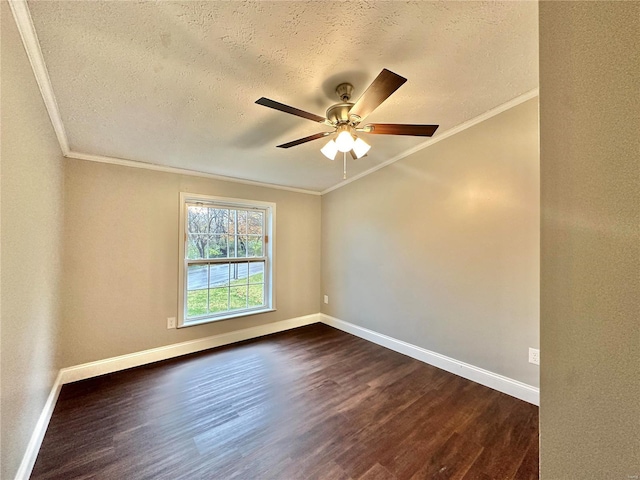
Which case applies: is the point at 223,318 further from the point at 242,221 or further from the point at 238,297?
the point at 242,221

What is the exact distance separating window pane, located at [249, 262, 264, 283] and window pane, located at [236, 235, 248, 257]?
0.19 m

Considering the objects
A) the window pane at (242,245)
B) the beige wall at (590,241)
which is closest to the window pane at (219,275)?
the window pane at (242,245)

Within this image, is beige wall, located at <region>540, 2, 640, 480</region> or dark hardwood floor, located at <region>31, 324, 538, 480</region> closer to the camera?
beige wall, located at <region>540, 2, 640, 480</region>

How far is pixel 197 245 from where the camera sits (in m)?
3.15

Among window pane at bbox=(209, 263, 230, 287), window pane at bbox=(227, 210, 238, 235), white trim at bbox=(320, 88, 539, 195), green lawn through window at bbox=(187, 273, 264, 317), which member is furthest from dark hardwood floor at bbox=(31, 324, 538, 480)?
white trim at bbox=(320, 88, 539, 195)

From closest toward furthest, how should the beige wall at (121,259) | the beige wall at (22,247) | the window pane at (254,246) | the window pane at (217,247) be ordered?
the beige wall at (22,247) → the beige wall at (121,259) → the window pane at (217,247) → the window pane at (254,246)

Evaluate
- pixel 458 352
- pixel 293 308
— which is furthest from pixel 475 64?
pixel 293 308

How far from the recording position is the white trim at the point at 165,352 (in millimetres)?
2406

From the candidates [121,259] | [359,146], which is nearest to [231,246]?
[121,259]

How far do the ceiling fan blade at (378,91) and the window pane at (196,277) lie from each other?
2556mm

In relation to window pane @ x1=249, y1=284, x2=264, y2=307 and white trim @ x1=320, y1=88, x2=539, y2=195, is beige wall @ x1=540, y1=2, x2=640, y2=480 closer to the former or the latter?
white trim @ x1=320, y1=88, x2=539, y2=195

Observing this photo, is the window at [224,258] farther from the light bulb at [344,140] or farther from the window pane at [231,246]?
the light bulb at [344,140]

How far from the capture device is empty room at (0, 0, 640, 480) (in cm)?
60

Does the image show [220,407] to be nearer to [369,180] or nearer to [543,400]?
[543,400]
